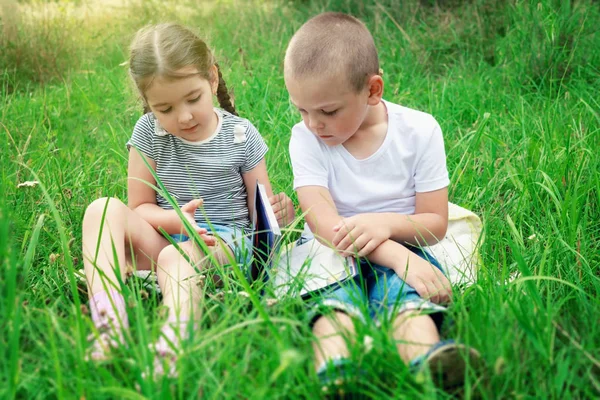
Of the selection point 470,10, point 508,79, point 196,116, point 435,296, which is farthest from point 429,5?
point 435,296

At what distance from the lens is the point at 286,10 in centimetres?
576

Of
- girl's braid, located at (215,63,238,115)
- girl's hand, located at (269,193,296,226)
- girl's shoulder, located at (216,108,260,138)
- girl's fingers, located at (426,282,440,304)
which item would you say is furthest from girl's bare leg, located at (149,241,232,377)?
girl's braid, located at (215,63,238,115)

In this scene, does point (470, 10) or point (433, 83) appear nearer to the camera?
point (433, 83)

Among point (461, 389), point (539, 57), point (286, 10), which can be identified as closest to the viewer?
point (461, 389)

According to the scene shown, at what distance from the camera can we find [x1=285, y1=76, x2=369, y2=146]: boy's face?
2021 mm

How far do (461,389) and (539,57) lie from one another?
285 cm

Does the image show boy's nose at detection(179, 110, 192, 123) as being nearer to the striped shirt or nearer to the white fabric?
the striped shirt

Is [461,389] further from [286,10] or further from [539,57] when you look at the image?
[286,10]

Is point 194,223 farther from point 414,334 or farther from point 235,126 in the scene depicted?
point 414,334

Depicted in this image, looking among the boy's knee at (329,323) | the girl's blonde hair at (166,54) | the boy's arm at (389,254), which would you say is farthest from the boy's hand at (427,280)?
the girl's blonde hair at (166,54)

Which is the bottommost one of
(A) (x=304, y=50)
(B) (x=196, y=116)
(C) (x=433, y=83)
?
(C) (x=433, y=83)


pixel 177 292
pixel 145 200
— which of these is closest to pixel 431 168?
pixel 177 292

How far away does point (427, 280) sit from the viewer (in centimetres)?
196

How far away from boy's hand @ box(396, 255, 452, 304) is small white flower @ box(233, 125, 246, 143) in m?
0.81
